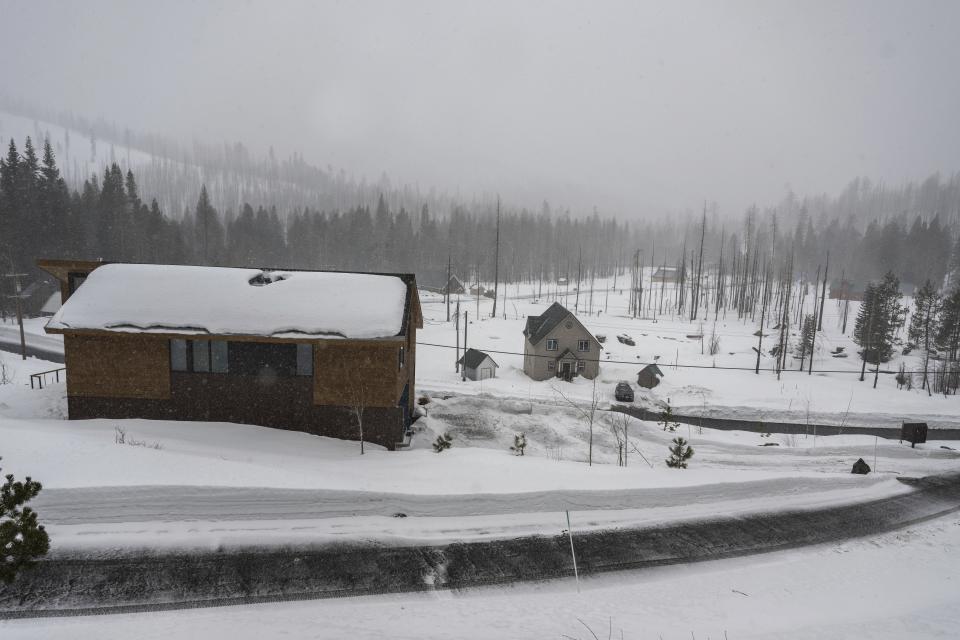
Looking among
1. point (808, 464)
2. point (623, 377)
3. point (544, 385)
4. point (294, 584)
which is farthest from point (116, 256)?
point (808, 464)

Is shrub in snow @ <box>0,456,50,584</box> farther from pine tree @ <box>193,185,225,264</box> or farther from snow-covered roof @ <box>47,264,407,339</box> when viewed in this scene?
pine tree @ <box>193,185,225,264</box>

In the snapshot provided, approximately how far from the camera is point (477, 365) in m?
35.2

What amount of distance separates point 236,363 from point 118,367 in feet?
11.5

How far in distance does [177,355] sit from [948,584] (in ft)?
63.2

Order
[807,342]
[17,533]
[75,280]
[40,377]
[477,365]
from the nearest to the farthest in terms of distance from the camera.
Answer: [17,533], [75,280], [40,377], [477,365], [807,342]

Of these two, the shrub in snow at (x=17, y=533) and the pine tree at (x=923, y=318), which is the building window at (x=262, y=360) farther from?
the pine tree at (x=923, y=318)

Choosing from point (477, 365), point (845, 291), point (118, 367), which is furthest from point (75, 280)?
point (845, 291)

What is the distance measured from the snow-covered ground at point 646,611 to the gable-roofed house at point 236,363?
7.74 metres

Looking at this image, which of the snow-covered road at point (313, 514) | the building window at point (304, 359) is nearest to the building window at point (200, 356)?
the building window at point (304, 359)

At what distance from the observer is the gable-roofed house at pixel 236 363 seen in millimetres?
14273

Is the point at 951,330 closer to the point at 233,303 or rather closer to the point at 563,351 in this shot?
the point at 563,351

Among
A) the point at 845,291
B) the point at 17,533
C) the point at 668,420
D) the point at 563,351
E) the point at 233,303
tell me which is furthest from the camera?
the point at 845,291

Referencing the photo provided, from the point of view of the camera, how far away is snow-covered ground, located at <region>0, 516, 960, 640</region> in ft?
21.6

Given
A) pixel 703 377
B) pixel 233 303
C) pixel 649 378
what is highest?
pixel 233 303
